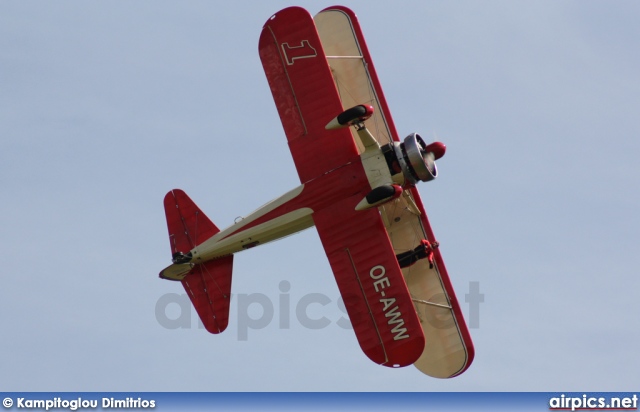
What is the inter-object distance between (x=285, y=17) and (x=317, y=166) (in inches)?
162

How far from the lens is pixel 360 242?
Result: 3089 centimetres

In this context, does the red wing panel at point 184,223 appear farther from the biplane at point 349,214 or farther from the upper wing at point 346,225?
the upper wing at point 346,225

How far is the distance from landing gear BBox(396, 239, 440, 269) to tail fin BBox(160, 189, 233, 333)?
4.78 m

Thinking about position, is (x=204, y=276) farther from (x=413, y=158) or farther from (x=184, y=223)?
(x=413, y=158)

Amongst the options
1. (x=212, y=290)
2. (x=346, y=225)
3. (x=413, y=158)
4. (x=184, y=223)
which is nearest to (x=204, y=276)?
(x=212, y=290)

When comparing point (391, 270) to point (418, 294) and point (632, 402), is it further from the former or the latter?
point (632, 402)

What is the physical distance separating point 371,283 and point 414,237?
2.21 metres

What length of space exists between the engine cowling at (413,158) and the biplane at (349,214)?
0.08 ft

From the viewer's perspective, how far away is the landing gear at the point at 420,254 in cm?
3191

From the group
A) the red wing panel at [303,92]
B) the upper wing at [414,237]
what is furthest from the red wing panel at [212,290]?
the upper wing at [414,237]

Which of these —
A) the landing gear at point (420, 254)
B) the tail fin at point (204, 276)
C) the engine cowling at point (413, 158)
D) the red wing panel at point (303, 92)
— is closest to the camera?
the engine cowling at point (413, 158)

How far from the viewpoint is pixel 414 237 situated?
106ft

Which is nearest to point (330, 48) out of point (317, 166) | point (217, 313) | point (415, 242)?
point (317, 166)

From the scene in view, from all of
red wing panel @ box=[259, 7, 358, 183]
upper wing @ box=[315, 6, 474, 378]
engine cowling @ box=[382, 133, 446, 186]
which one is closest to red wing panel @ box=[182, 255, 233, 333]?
red wing panel @ box=[259, 7, 358, 183]
